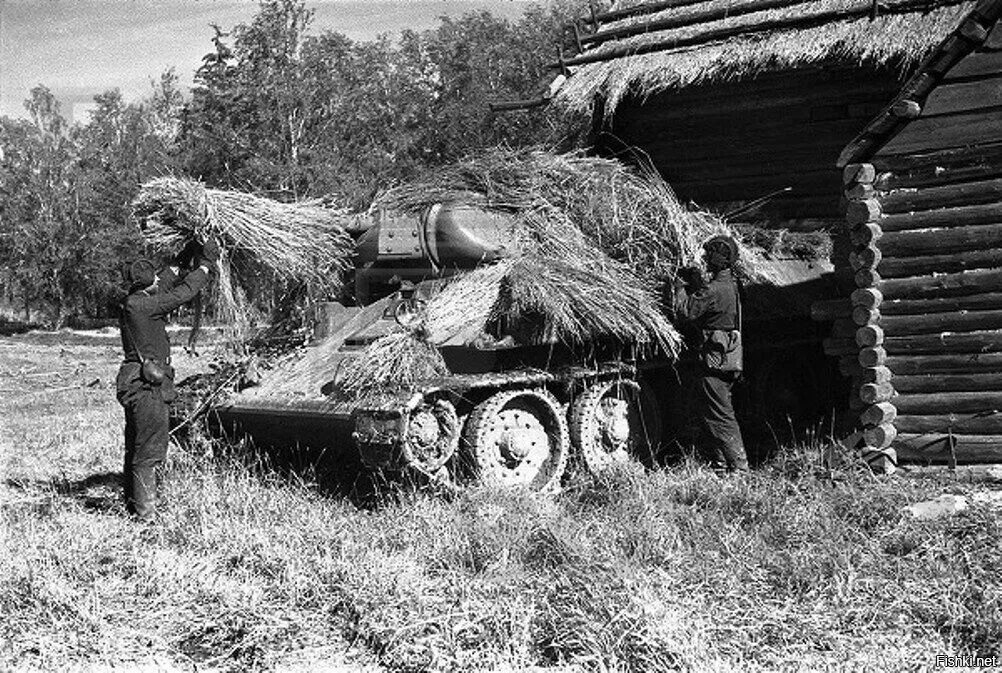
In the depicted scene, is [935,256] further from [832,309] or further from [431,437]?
[431,437]

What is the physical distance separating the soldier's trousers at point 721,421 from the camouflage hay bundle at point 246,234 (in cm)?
303

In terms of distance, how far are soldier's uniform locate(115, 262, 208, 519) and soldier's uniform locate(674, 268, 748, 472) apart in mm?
3757

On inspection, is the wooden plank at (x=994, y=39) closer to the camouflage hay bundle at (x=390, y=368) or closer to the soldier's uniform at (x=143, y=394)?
the camouflage hay bundle at (x=390, y=368)

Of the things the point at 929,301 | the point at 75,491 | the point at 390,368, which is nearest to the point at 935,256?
the point at 929,301

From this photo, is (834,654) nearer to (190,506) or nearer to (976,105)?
(190,506)

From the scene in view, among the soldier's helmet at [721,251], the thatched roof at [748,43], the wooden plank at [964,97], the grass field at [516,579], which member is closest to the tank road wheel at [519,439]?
the grass field at [516,579]

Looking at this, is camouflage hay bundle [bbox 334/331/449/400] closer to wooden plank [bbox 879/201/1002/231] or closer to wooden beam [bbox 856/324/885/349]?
wooden beam [bbox 856/324/885/349]

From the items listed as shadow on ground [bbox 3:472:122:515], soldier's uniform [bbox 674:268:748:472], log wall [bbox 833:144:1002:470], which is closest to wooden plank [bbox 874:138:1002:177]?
log wall [bbox 833:144:1002:470]

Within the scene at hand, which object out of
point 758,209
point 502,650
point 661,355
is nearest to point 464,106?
point 758,209

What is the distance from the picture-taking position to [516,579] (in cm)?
561

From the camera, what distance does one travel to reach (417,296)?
8.48 m

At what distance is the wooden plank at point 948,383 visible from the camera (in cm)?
797

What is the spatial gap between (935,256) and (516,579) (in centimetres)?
427

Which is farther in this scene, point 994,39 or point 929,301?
point 929,301
